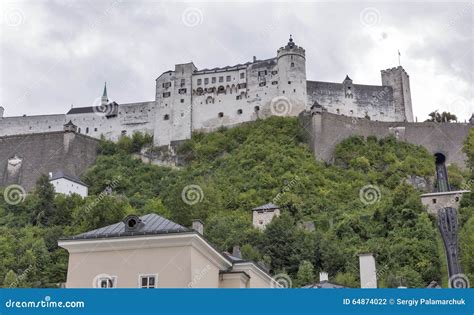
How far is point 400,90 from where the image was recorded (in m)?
70.8

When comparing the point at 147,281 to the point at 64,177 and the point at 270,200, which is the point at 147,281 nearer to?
the point at 270,200

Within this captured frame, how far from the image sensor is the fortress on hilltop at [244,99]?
67938 millimetres

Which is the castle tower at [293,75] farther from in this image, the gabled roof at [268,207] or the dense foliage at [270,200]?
the gabled roof at [268,207]

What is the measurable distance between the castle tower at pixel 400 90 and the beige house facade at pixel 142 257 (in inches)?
2119

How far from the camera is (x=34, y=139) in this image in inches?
2694

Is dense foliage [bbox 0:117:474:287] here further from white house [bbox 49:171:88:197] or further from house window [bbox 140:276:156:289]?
house window [bbox 140:276:156:289]

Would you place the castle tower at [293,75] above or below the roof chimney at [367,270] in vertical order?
above

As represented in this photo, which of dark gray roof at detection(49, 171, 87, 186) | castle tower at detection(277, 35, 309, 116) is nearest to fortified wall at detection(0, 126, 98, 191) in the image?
dark gray roof at detection(49, 171, 87, 186)

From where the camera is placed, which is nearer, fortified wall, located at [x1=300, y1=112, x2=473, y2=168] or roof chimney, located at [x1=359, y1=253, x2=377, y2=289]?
roof chimney, located at [x1=359, y1=253, x2=377, y2=289]

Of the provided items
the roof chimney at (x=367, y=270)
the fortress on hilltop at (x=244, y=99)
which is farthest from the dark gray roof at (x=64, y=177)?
the roof chimney at (x=367, y=270)

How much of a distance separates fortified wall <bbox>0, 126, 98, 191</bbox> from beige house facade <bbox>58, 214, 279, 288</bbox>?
155 ft

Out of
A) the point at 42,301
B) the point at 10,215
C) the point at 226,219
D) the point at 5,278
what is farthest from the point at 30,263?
the point at 42,301

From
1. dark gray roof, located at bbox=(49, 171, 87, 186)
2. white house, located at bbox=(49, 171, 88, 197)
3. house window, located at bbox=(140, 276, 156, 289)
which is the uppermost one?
dark gray roof, located at bbox=(49, 171, 87, 186)

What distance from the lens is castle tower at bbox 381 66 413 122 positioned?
6969 centimetres
